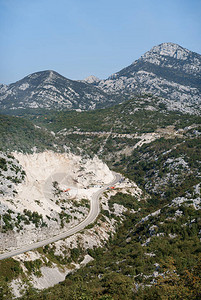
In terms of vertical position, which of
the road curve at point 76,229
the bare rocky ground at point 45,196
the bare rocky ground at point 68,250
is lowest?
the bare rocky ground at point 68,250

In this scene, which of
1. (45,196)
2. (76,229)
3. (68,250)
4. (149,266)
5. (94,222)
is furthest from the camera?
(94,222)

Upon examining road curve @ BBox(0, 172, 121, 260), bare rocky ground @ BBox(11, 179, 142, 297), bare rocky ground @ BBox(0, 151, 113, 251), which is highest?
bare rocky ground @ BBox(0, 151, 113, 251)

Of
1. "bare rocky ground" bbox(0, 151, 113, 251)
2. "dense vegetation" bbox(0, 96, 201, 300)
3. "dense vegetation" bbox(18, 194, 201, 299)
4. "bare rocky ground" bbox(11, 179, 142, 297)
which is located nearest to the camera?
"dense vegetation" bbox(18, 194, 201, 299)

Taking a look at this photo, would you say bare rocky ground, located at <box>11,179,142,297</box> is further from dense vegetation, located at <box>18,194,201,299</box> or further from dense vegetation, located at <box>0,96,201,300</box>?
dense vegetation, located at <box>18,194,201,299</box>

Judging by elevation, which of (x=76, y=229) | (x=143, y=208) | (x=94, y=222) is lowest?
(x=76, y=229)

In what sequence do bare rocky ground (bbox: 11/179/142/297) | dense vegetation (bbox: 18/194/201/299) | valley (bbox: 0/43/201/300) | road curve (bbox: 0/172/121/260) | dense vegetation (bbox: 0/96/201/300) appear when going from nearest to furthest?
dense vegetation (bbox: 18/194/201/299) < dense vegetation (bbox: 0/96/201/300) < valley (bbox: 0/43/201/300) < bare rocky ground (bbox: 11/179/142/297) < road curve (bbox: 0/172/121/260)

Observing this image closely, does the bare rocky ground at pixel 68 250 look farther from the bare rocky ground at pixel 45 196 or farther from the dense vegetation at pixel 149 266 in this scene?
the bare rocky ground at pixel 45 196

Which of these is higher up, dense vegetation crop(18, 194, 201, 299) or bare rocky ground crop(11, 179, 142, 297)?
dense vegetation crop(18, 194, 201, 299)

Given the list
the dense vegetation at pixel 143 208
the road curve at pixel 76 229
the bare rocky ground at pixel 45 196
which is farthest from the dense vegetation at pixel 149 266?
the bare rocky ground at pixel 45 196

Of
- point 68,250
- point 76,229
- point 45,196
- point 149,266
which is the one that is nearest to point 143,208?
point 76,229

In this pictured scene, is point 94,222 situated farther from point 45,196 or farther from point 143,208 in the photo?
point 143,208

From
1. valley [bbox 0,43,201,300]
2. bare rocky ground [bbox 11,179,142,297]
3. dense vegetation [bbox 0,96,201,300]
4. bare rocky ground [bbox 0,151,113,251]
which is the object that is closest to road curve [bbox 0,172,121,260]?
valley [bbox 0,43,201,300]

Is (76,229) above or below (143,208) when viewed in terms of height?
below

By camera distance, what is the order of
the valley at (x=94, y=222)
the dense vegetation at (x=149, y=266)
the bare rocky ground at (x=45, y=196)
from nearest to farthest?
the dense vegetation at (x=149, y=266) → the valley at (x=94, y=222) → the bare rocky ground at (x=45, y=196)
